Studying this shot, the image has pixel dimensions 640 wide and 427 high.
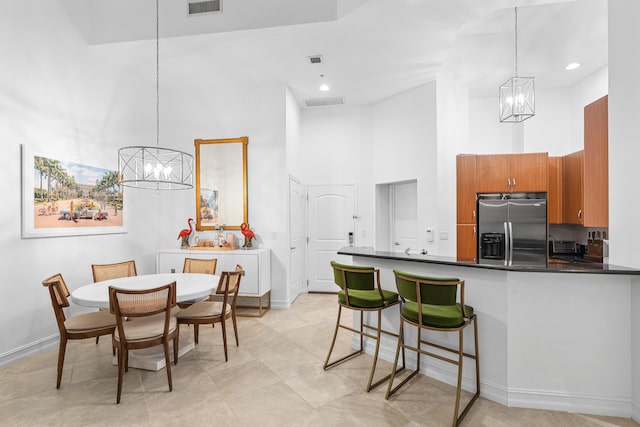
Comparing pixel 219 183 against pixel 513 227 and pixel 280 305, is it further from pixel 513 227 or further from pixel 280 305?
pixel 513 227

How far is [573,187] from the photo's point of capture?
470cm

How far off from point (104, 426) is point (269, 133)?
3900 mm

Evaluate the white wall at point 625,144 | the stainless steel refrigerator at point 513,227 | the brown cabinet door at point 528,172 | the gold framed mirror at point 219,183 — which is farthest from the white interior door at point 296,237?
the white wall at point 625,144

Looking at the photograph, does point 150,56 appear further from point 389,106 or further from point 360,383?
point 360,383

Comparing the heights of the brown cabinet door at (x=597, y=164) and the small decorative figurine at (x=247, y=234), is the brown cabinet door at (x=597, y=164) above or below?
above

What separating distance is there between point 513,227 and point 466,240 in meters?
0.67

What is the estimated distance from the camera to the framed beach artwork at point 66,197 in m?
3.28

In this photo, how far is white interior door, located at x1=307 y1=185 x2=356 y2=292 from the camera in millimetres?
5891

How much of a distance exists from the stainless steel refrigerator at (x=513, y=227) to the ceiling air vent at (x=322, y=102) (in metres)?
2.86

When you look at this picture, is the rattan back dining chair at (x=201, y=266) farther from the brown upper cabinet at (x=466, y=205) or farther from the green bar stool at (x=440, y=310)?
the brown upper cabinet at (x=466, y=205)

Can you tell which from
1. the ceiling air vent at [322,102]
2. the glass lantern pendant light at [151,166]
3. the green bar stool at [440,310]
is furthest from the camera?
the ceiling air vent at [322,102]

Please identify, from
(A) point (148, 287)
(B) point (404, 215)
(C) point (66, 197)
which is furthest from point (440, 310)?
(C) point (66, 197)

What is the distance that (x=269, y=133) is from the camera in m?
4.95

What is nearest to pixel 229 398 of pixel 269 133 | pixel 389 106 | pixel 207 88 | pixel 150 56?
pixel 269 133
